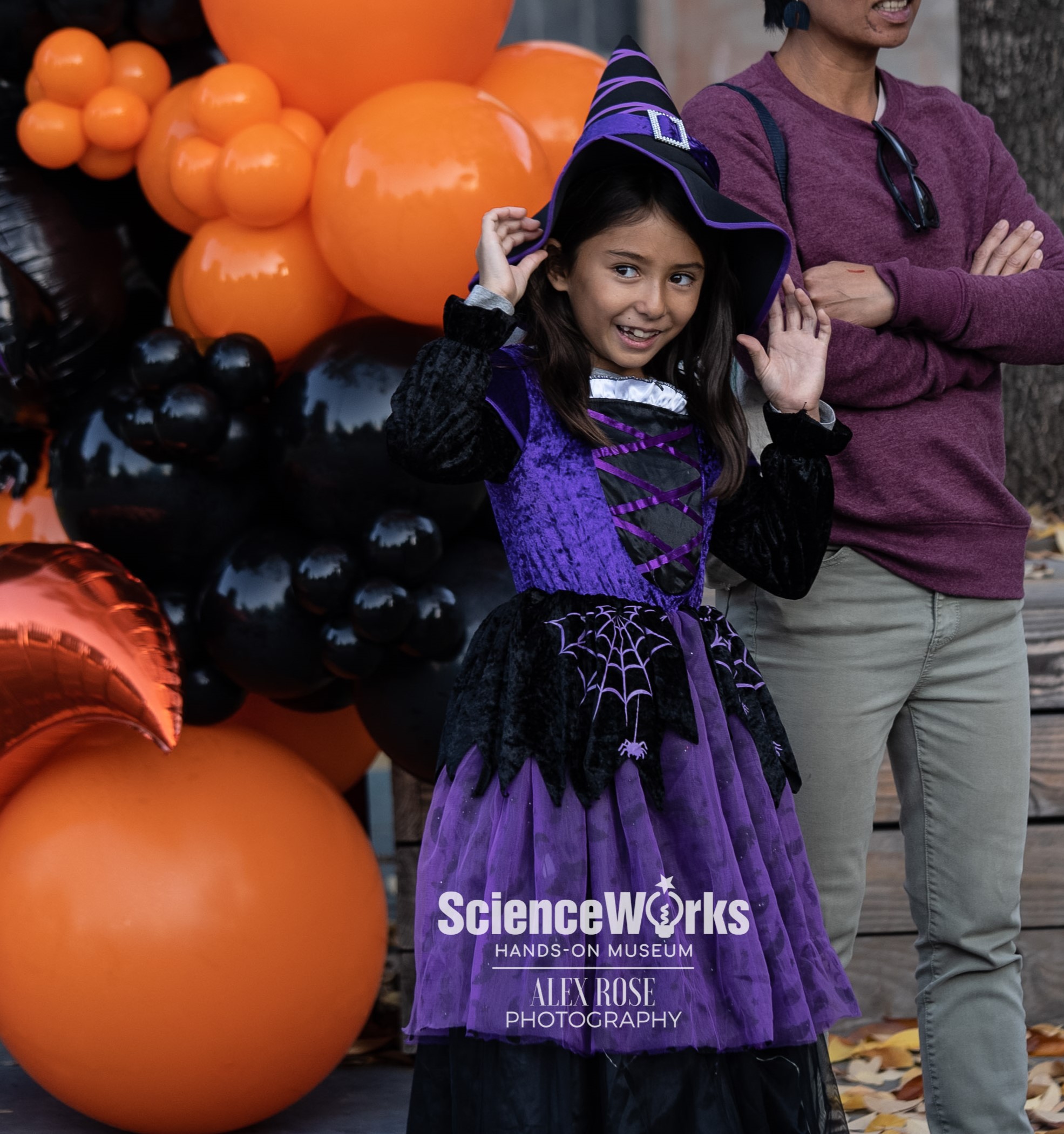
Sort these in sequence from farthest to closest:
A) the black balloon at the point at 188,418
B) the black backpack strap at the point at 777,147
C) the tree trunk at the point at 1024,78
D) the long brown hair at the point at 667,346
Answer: the tree trunk at the point at 1024,78, the black balloon at the point at 188,418, the black backpack strap at the point at 777,147, the long brown hair at the point at 667,346

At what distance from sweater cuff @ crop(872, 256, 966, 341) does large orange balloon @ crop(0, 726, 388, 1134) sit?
4.36 feet

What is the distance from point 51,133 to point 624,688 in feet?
4.64

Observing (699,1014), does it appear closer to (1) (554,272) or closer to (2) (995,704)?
(2) (995,704)

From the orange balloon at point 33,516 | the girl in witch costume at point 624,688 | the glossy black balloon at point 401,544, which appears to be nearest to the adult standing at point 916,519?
the girl in witch costume at point 624,688

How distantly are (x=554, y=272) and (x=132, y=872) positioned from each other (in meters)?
1.19

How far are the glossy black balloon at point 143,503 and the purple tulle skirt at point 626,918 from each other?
0.80 meters

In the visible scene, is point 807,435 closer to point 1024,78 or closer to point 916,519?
point 916,519

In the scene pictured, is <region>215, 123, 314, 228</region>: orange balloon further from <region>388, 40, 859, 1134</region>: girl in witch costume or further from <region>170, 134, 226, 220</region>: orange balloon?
<region>388, 40, 859, 1134</region>: girl in witch costume

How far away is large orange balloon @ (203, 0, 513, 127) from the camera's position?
2.32 meters

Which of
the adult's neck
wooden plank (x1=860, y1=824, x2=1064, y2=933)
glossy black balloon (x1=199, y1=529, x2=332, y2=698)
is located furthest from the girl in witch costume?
wooden plank (x1=860, y1=824, x2=1064, y2=933)

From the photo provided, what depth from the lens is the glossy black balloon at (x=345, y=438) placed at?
7.62 ft

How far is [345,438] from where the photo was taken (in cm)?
232

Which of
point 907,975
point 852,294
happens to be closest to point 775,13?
point 852,294

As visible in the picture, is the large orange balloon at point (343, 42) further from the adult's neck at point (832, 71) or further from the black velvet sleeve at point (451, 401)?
the black velvet sleeve at point (451, 401)
